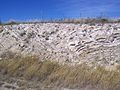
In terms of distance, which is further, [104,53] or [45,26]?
[45,26]

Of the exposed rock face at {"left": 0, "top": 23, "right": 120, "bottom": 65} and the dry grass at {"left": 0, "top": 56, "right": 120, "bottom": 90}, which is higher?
the exposed rock face at {"left": 0, "top": 23, "right": 120, "bottom": 65}

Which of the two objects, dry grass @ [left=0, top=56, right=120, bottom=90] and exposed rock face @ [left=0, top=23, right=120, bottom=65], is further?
exposed rock face @ [left=0, top=23, right=120, bottom=65]

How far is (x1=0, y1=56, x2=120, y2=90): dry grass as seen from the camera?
9984 mm

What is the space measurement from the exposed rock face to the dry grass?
83 centimetres

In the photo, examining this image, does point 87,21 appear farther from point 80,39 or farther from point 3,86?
point 3,86

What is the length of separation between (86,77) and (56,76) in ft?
3.17

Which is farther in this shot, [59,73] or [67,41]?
[67,41]

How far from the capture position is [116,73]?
1041 centimetres

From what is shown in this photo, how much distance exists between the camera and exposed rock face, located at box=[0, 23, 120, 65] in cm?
1191

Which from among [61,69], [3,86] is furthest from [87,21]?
[3,86]

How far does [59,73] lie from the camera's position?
10.5 metres

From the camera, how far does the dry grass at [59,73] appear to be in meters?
9.98

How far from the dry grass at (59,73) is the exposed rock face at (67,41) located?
830 mm

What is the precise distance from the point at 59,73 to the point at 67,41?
2.39 metres
